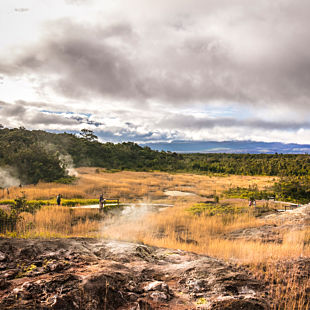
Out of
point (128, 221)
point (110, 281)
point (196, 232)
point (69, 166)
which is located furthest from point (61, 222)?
point (69, 166)

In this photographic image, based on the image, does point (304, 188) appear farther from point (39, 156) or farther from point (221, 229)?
point (39, 156)

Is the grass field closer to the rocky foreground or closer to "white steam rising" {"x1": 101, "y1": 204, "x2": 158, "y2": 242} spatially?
"white steam rising" {"x1": 101, "y1": 204, "x2": 158, "y2": 242}

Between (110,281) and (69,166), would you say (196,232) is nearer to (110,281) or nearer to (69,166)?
(110,281)

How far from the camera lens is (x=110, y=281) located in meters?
4.28

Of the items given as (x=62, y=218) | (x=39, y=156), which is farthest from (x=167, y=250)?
(x=39, y=156)

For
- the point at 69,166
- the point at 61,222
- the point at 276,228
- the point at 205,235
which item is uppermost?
the point at 69,166

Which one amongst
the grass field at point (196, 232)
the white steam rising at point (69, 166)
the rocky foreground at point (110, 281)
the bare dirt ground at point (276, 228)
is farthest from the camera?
the white steam rising at point (69, 166)

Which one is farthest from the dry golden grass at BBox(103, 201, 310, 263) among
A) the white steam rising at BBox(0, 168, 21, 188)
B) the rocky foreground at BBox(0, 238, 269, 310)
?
the white steam rising at BBox(0, 168, 21, 188)

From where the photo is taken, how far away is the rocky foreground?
378 cm

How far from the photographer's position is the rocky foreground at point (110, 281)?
3783 mm

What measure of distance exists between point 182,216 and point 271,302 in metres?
10.1

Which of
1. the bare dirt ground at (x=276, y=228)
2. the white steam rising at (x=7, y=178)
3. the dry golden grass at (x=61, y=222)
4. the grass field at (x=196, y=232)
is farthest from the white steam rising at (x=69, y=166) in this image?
the bare dirt ground at (x=276, y=228)

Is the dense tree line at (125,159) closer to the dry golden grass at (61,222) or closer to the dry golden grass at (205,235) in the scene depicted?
the dry golden grass at (61,222)

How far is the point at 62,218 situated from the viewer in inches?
484
